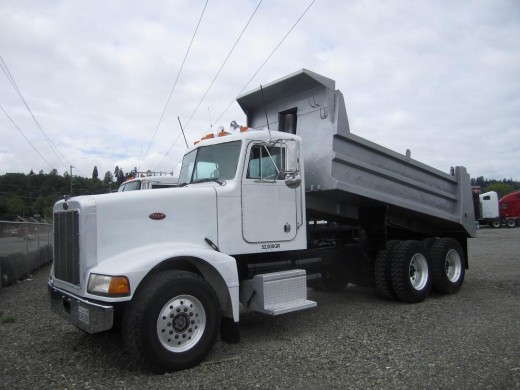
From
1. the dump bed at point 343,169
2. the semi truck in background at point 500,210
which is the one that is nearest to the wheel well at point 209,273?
the dump bed at point 343,169

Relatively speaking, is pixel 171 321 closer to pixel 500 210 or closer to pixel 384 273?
pixel 384 273

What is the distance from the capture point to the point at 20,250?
11.7 meters

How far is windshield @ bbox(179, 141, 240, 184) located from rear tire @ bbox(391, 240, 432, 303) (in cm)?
367

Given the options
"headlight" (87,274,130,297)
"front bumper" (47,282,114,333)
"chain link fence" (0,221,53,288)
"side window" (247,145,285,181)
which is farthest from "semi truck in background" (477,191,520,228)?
"headlight" (87,274,130,297)

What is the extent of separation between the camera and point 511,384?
4137 mm

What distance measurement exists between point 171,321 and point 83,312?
887 millimetres

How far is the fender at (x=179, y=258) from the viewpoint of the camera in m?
4.47

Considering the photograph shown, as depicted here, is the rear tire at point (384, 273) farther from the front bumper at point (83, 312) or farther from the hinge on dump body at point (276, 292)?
the front bumper at point (83, 312)

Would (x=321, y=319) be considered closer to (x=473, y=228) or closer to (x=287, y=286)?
(x=287, y=286)

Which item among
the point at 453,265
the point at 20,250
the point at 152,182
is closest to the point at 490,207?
the point at 453,265

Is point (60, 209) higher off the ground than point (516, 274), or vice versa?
point (60, 209)

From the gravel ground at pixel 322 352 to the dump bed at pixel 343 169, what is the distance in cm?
168

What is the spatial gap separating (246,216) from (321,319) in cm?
219

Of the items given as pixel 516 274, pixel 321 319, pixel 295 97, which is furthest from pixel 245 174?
pixel 516 274
